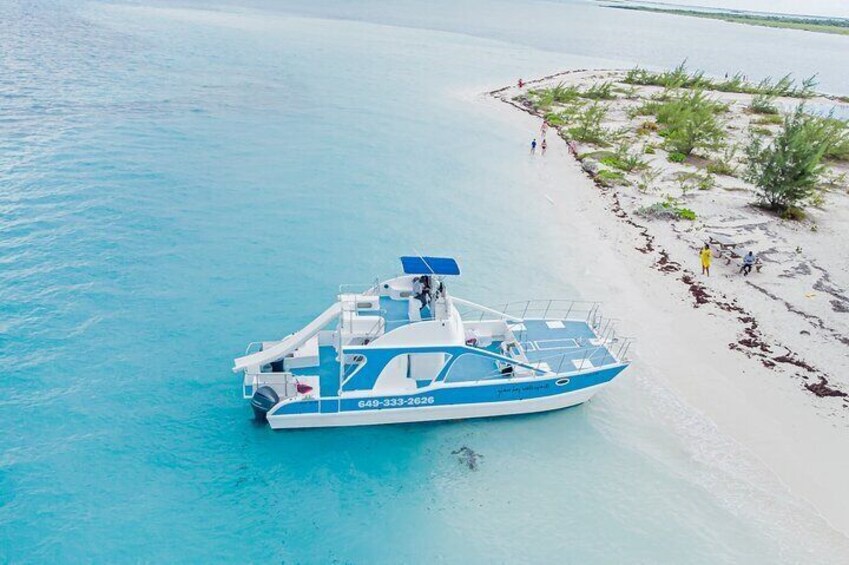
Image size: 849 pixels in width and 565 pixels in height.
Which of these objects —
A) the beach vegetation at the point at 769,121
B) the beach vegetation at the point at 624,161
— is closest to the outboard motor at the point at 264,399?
the beach vegetation at the point at 624,161

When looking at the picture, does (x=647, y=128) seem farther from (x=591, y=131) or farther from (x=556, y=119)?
(x=556, y=119)

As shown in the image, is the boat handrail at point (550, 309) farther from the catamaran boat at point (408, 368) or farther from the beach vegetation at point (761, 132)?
the beach vegetation at point (761, 132)

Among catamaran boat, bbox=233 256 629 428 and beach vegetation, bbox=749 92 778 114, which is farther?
beach vegetation, bbox=749 92 778 114

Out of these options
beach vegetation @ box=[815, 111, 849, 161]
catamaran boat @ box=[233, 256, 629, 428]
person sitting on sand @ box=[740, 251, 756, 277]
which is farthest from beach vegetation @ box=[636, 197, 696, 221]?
beach vegetation @ box=[815, 111, 849, 161]

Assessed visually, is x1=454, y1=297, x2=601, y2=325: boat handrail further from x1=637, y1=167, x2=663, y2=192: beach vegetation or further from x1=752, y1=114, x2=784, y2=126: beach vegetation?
x1=752, y1=114, x2=784, y2=126: beach vegetation

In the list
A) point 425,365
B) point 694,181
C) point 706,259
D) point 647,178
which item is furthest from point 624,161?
point 425,365

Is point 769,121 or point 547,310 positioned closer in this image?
point 547,310
